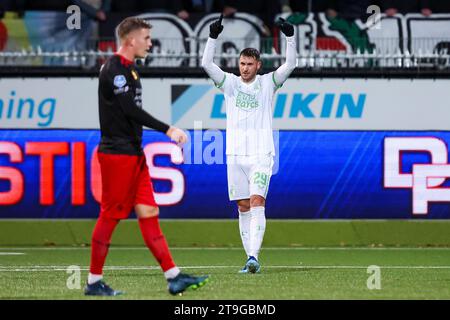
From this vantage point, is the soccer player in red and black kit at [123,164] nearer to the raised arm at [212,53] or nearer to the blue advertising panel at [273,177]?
the raised arm at [212,53]

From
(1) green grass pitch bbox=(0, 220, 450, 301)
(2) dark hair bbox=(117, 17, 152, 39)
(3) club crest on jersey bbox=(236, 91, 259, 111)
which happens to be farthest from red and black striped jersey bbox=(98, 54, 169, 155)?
(3) club crest on jersey bbox=(236, 91, 259, 111)

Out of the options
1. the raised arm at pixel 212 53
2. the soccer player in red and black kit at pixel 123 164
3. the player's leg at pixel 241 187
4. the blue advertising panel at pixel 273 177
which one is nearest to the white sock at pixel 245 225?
the player's leg at pixel 241 187

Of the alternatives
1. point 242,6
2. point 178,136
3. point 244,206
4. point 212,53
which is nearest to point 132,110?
point 178,136

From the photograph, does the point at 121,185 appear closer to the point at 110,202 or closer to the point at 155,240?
the point at 110,202

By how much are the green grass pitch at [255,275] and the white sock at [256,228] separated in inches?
12.1

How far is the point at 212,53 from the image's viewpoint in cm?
1426

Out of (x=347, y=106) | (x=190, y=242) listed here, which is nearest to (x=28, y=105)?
(x=190, y=242)

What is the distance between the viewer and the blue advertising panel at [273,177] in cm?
2075

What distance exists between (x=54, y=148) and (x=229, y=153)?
680cm

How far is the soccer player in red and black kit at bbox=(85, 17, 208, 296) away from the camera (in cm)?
1090

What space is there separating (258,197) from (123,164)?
3597 millimetres

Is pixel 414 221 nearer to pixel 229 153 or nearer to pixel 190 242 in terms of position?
pixel 190 242

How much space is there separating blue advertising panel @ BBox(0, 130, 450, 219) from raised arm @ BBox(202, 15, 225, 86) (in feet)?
20.8

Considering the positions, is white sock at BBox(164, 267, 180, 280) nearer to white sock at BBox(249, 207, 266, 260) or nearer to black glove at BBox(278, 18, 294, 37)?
white sock at BBox(249, 207, 266, 260)
